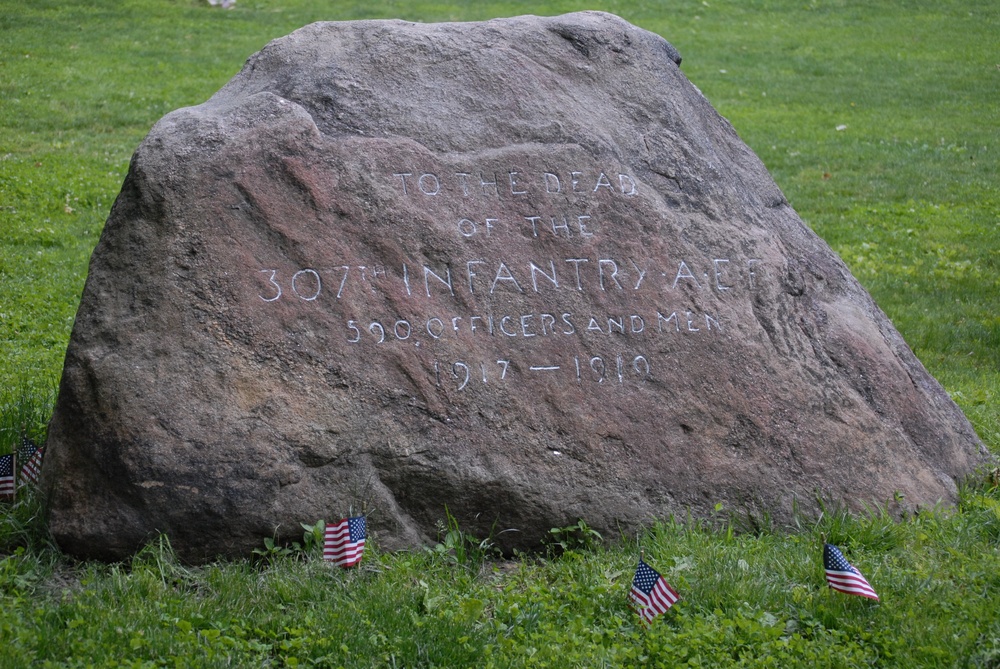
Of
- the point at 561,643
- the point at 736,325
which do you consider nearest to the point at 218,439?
the point at 561,643

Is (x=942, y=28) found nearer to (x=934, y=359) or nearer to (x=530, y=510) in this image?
(x=934, y=359)

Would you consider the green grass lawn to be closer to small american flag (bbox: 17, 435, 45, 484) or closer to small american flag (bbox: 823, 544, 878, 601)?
small american flag (bbox: 823, 544, 878, 601)

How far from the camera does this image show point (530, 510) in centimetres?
454

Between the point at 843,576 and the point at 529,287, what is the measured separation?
6.09 feet

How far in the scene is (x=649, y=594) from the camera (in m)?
4.02

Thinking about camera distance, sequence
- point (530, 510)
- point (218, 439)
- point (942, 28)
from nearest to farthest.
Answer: point (218, 439)
point (530, 510)
point (942, 28)

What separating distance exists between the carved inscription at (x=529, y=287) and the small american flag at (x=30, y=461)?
1.47 m

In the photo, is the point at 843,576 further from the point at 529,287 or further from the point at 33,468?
the point at 33,468

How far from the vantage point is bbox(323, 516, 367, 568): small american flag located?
13.9 ft

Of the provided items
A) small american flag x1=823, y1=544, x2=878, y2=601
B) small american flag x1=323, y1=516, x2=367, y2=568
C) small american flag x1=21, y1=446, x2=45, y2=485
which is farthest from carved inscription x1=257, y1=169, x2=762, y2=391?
small american flag x1=21, y1=446, x2=45, y2=485

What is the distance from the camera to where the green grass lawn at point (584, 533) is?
381cm

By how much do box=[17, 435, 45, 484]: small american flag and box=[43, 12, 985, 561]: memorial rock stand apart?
56cm

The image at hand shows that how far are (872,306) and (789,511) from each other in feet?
4.85

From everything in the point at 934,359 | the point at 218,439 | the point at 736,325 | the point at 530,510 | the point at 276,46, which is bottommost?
the point at 934,359
